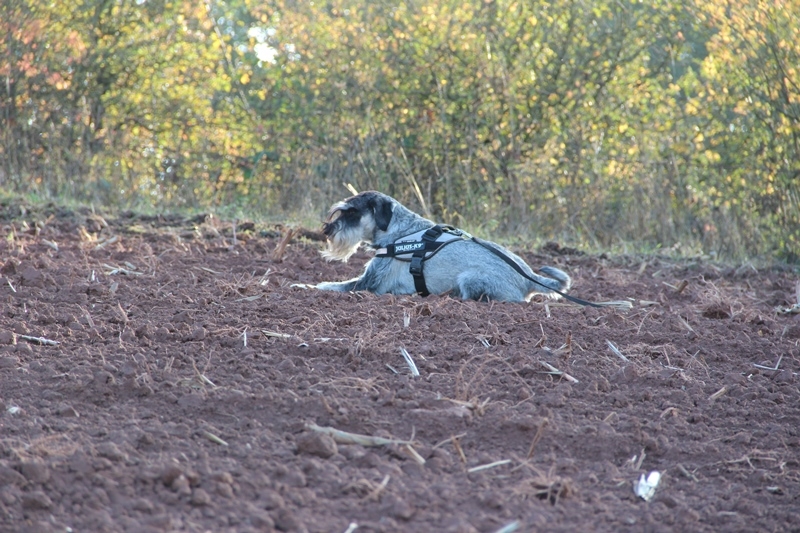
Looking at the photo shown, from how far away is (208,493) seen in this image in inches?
114

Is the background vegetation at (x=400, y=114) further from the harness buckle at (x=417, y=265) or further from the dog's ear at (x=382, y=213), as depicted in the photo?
the harness buckle at (x=417, y=265)

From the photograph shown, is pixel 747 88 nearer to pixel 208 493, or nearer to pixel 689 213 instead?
A: pixel 689 213

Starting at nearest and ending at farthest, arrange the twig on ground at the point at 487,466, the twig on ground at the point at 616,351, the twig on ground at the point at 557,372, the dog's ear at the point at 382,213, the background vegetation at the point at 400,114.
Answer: the twig on ground at the point at 487,466 < the twig on ground at the point at 557,372 < the twig on ground at the point at 616,351 < the dog's ear at the point at 382,213 < the background vegetation at the point at 400,114

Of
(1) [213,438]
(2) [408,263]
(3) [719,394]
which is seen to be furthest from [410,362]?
(2) [408,263]

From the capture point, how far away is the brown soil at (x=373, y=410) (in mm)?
2881

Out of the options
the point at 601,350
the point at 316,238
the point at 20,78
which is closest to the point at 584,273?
the point at 316,238

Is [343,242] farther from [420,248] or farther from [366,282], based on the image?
[420,248]

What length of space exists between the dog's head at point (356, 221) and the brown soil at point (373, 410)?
1006 mm

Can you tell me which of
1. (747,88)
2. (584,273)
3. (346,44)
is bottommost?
(584,273)

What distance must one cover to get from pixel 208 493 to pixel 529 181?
952cm

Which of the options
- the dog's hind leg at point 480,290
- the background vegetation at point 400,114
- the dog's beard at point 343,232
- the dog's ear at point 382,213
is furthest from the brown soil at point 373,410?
the background vegetation at point 400,114

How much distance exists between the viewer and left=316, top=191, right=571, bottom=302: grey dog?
21.7 feet

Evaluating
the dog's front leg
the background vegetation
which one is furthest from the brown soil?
the background vegetation

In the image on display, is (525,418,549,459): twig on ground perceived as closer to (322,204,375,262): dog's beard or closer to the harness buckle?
the harness buckle
